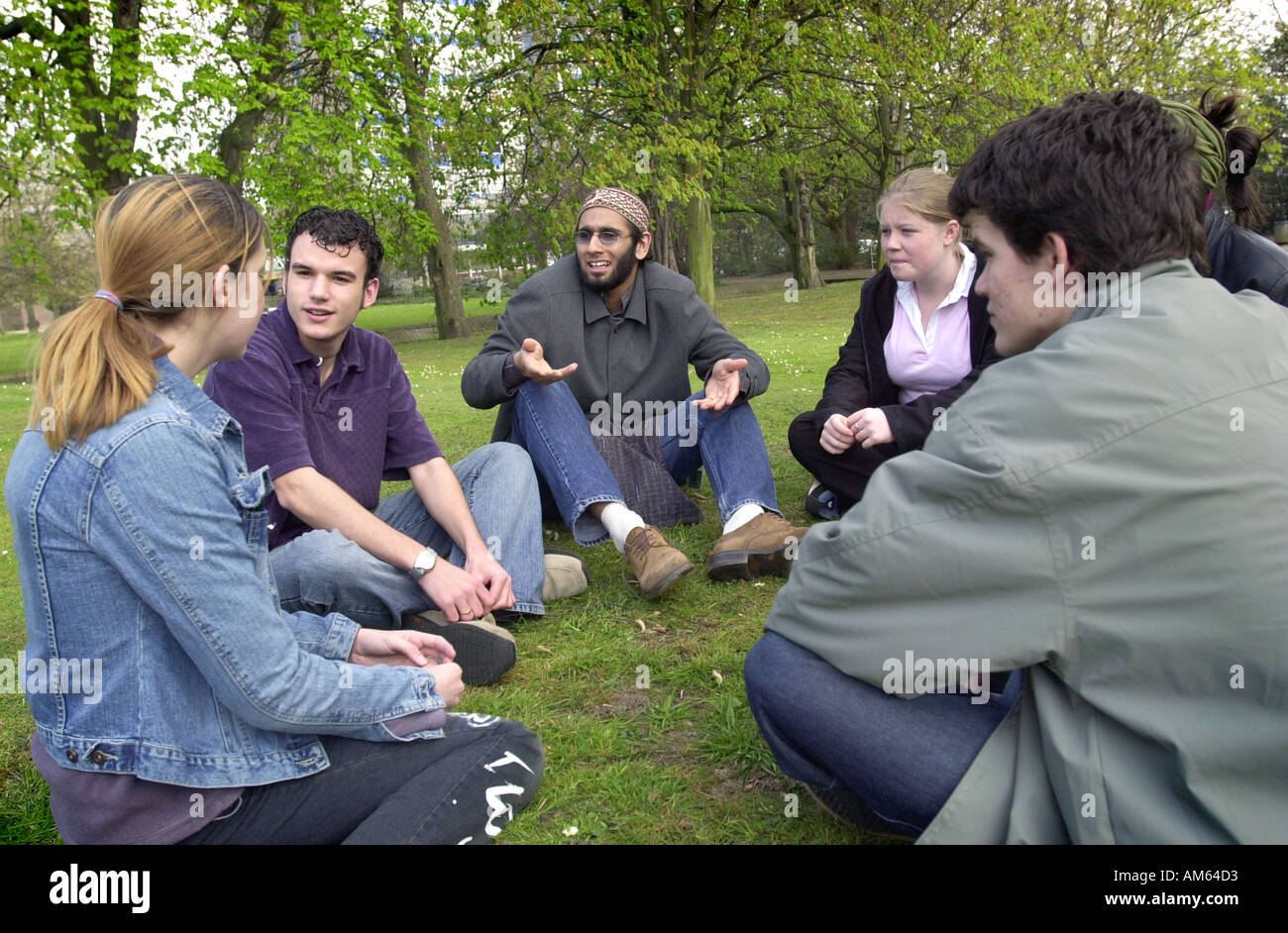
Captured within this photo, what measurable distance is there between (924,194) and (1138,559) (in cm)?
327

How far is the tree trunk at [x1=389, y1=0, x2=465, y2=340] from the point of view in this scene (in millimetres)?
20281

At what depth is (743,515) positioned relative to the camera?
4.51 metres

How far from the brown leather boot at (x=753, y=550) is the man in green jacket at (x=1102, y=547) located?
2.23 metres

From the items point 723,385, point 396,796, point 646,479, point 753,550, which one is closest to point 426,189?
point 646,479

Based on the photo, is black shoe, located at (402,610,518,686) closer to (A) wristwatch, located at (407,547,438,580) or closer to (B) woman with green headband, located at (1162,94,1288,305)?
(A) wristwatch, located at (407,547,438,580)

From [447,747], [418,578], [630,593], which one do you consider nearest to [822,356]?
[630,593]

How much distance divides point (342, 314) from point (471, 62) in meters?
18.5

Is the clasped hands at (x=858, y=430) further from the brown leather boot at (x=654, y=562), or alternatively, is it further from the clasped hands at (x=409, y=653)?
the clasped hands at (x=409, y=653)

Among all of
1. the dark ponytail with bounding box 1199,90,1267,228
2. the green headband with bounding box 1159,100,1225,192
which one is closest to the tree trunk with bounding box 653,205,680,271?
the dark ponytail with bounding box 1199,90,1267,228

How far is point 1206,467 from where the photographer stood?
1773 mm

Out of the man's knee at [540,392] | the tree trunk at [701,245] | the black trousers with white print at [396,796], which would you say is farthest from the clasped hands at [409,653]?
the tree trunk at [701,245]

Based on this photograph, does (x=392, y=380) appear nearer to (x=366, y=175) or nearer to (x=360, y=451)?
(x=360, y=451)

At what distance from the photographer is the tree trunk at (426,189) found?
2028 centimetres

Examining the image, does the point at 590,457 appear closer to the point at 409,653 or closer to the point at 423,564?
the point at 423,564
